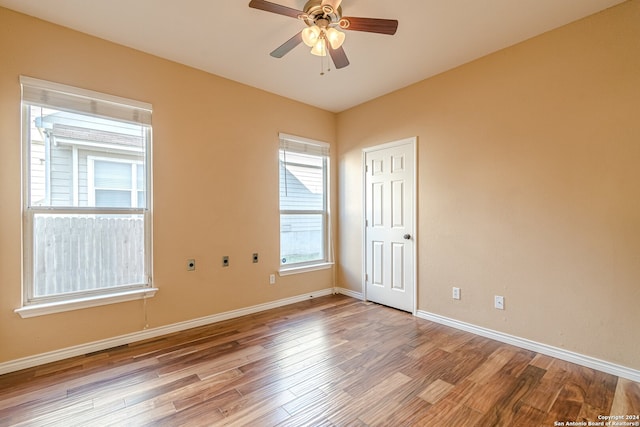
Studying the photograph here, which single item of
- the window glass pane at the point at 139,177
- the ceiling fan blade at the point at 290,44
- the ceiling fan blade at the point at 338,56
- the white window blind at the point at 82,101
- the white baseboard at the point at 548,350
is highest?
the ceiling fan blade at the point at 290,44

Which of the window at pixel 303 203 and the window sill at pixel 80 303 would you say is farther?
the window at pixel 303 203

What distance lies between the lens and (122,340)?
2621mm

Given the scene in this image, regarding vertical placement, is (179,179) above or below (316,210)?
above

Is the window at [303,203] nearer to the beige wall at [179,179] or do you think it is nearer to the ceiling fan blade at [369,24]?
the beige wall at [179,179]

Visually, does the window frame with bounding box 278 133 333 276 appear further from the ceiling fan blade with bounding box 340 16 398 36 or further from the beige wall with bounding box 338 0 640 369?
the ceiling fan blade with bounding box 340 16 398 36

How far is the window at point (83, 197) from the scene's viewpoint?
2.28 meters

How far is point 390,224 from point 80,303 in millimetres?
3295

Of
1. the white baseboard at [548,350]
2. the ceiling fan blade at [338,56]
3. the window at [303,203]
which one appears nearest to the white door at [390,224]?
the white baseboard at [548,350]

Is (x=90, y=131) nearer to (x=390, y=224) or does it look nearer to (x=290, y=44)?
(x=290, y=44)

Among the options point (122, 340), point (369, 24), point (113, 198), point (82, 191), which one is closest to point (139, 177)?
point (113, 198)

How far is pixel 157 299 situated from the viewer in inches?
111

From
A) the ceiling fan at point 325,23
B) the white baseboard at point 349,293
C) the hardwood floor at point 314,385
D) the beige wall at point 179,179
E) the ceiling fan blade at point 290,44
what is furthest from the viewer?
the white baseboard at point 349,293

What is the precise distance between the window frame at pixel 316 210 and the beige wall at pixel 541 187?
4.31 ft

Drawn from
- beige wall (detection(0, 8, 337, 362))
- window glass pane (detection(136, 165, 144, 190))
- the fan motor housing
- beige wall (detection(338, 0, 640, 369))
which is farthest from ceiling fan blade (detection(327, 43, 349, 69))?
window glass pane (detection(136, 165, 144, 190))
